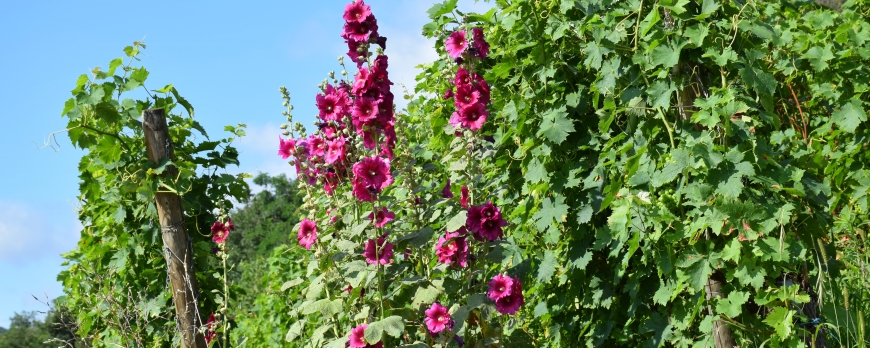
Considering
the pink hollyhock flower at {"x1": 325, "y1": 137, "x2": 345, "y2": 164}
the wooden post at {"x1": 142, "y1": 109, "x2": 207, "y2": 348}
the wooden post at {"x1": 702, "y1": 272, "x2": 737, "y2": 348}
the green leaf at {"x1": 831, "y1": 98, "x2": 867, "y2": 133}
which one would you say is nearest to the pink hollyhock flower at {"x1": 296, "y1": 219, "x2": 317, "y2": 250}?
the pink hollyhock flower at {"x1": 325, "y1": 137, "x2": 345, "y2": 164}

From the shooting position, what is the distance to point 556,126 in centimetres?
329

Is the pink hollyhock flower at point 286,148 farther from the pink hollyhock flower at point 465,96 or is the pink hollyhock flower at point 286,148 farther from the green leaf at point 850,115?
the green leaf at point 850,115

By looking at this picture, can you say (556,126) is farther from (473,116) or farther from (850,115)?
(850,115)

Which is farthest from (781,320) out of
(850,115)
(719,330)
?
(850,115)

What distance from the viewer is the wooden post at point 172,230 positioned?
12.7 feet

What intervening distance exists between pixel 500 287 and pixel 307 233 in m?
0.77

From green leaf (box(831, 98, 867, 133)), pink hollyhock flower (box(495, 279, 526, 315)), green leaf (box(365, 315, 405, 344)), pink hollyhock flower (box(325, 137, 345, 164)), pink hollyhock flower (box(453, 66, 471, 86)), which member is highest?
pink hollyhock flower (box(453, 66, 471, 86))

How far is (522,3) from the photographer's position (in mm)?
3396

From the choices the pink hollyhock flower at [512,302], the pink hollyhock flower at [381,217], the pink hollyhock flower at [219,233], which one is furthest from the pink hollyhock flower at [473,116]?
the pink hollyhock flower at [219,233]

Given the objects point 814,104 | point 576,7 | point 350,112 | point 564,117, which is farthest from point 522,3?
point 814,104

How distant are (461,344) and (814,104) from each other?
3.18 meters

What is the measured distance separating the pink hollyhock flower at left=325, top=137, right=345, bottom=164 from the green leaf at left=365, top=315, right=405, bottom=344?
23.8 inches

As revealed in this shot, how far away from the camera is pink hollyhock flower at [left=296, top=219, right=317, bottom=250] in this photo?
3.03 m

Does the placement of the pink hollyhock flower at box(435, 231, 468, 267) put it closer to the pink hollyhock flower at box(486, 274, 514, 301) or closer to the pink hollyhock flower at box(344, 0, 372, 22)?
the pink hollyhock flower at box(486, 274, 514, 301)
